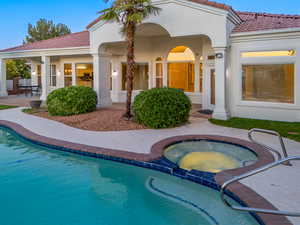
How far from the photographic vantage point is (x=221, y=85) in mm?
12289

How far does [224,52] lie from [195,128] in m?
3.67

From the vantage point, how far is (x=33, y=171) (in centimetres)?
697

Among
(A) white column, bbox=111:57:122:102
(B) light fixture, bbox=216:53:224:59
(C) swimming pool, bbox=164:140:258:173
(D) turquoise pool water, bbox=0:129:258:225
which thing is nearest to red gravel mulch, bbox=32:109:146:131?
(C) swimming pool, bbox=164:140:258:173

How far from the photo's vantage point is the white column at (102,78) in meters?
15.9

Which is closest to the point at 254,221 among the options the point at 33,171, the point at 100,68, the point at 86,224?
the point at 86,224

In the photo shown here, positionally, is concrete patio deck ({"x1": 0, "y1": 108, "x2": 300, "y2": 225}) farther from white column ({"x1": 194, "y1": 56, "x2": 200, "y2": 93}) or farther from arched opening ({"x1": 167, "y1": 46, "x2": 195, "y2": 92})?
arched opening ({"x1": 167, "y1": 46, "x2": 195, "y2": 92})

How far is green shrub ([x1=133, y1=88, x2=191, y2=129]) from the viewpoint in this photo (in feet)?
36.0

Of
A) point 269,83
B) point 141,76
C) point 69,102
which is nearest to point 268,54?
point 269,83

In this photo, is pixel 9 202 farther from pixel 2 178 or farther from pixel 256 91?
pixel 256 91

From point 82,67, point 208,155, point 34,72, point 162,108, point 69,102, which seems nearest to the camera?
point 208,155

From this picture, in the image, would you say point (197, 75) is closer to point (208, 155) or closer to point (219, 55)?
point (219, 55)

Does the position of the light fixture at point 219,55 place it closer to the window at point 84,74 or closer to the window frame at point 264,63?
the window frame at point 264,63

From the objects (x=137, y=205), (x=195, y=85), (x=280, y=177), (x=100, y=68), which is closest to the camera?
(x=137, y=205)

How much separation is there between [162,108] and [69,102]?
525cm
